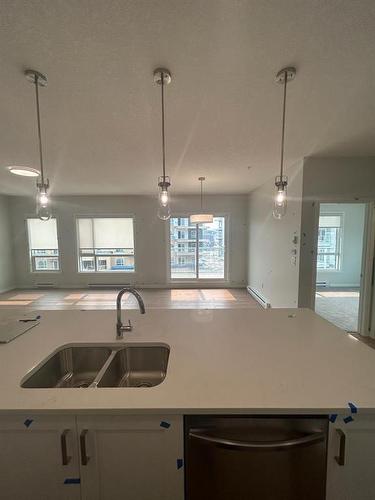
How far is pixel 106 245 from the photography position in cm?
634

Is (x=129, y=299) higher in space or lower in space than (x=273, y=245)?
lower

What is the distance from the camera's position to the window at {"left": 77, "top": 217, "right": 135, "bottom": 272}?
629 centimetres

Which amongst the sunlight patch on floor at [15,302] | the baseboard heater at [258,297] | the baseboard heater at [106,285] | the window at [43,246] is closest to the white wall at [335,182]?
the baseboard heater at [258,297]

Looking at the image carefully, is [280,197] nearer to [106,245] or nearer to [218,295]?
[218,295]

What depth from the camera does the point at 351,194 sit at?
2971 millimetres

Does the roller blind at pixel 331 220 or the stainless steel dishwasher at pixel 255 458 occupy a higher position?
the roller blind at pixel 331 220

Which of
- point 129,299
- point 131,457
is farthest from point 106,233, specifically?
point 131,457

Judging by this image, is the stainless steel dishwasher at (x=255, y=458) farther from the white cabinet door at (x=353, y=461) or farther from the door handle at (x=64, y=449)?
the door handle at (x=64, y=449)

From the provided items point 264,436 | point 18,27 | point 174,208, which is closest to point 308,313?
point 264,436

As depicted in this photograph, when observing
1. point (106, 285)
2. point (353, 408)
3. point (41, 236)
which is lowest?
point (106, 285)

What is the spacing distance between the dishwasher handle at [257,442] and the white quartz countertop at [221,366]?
5.0 inches

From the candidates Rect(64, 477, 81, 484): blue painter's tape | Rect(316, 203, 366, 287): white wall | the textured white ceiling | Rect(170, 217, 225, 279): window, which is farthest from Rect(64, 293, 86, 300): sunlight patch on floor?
Rect(316, 203, 366, 287): white wall

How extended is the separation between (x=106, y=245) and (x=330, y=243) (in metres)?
6.89

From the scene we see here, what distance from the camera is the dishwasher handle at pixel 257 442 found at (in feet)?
2.71
